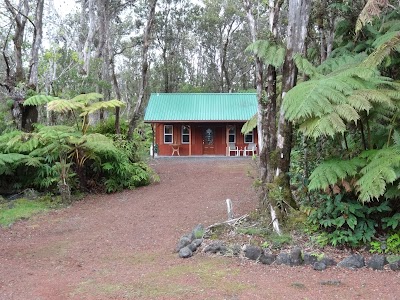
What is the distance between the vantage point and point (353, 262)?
521 cm

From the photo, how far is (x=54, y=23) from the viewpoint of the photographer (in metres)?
25.0

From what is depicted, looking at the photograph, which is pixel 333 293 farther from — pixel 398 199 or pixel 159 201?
pixel 159 201

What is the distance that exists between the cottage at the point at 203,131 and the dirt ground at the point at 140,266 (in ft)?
47.1

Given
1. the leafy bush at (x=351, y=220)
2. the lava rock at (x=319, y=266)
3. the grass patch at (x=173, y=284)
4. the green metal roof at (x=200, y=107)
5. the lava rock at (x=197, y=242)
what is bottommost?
the grass patch at (x=173, y=284)

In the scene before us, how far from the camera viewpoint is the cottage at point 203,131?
24297 mm

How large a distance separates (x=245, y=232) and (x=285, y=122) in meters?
1.95

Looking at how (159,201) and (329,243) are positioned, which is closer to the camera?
(329,243)

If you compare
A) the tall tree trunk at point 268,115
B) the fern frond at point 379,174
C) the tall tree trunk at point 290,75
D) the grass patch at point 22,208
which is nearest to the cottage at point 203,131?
the grass patch at point 22,208

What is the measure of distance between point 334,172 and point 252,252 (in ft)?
5.22

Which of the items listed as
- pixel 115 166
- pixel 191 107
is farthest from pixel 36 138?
pixel 191 107

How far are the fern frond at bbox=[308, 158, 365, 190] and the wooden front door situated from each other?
1932cm

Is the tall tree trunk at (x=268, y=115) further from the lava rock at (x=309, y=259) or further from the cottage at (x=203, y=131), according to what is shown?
the cottage at (x=203, y=131)

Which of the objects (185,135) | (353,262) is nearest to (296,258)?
(353,262)

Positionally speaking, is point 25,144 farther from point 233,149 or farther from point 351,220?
point 233,149
